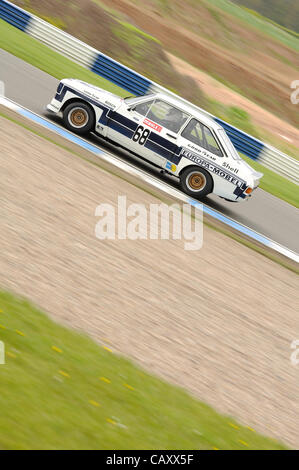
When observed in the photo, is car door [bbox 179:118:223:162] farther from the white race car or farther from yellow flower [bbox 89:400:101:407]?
yellow flower [bbox 89:400:101:407]

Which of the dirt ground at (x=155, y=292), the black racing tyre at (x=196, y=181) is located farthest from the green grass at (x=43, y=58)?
the dirt ground at (x=155, y=292)

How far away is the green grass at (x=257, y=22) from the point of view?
65.2 m

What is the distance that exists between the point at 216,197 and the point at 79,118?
11.0 feet

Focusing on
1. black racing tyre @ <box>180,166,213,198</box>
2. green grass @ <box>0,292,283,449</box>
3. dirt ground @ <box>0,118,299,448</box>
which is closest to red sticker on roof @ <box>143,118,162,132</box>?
black racing tyre @ <box>180,166,213,198</box>

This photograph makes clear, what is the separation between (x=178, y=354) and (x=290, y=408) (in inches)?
46.3

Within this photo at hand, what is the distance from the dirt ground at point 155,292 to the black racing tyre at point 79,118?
184 cm

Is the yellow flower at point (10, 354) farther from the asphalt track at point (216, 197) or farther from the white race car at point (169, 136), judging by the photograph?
the asphalt track at point (216, 197)

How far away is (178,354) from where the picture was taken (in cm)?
623

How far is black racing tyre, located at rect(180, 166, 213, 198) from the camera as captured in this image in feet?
39.9

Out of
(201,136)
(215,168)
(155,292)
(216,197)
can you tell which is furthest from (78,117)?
(155,292)

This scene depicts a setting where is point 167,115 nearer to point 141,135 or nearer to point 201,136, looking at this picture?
point 141,135

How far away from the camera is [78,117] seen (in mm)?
12312

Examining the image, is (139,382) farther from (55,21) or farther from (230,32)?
(230,32)
